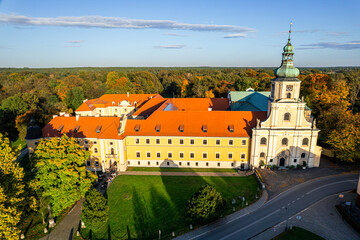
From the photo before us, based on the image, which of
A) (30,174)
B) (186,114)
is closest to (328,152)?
(186,114)

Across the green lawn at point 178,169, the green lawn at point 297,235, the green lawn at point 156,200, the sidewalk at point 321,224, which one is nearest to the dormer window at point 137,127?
→ the green lawn at point 178,169

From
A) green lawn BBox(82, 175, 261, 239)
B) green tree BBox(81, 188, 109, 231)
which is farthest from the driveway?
green tree BBox(81, 188, 109, 231)

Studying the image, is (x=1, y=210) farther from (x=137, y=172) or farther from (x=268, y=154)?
(x=268, y=154)

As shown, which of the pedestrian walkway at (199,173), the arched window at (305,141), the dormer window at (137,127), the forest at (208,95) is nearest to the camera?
the pedestrian walkway at (199,173)

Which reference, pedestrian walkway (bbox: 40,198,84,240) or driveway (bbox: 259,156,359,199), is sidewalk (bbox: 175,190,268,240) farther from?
pedestrian walkway (bbox: 40,198,84,240)

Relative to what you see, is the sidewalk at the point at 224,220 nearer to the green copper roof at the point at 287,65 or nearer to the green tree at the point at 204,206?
the green tree at the point at 204,206
